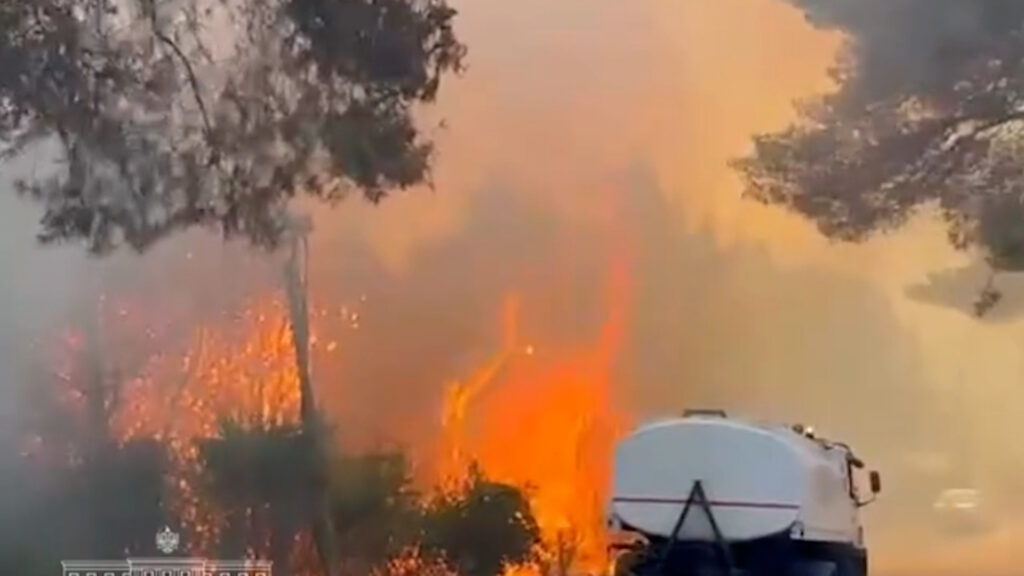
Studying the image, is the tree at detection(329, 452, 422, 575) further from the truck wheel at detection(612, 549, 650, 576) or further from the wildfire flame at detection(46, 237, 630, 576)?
the truck wheel at detection(612, 549, 650, 576)

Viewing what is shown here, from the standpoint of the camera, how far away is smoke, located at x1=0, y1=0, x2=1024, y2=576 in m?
8.18

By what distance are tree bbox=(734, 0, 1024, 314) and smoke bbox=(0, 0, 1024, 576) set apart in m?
0.03

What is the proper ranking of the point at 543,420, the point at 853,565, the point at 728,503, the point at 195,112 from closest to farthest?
the point at 728,503 < the point at 853,565 < the point at 543,420 < the point at 195,112

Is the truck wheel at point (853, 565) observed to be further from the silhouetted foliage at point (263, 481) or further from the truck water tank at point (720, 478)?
the silhouetted foliage at point (263, 481)

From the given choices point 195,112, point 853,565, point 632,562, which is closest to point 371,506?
point 632,562

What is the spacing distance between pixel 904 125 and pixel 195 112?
378cm

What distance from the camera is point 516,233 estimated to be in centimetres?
833

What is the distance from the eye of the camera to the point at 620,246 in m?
8.29

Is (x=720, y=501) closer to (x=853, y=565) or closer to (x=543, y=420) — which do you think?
(x=853, y=565)

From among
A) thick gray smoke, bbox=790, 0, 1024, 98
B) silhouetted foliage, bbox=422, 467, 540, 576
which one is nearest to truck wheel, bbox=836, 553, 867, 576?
silhouetted foliage, bbox=422, 467, 540, 576

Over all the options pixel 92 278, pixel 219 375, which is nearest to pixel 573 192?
pixel 219 375

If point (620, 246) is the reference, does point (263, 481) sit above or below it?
below

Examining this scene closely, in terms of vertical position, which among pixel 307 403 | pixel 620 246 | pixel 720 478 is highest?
pixel 620 246

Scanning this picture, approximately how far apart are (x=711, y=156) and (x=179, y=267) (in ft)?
9.51
